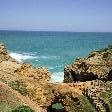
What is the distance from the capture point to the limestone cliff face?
129ft

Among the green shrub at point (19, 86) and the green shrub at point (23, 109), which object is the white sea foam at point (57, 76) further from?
the green shrub at point (23, 109)

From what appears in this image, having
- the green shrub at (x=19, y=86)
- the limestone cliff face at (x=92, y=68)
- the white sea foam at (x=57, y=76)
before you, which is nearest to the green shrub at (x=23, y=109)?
the green shrub at (x=19, y=86)

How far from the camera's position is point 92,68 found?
40.3 meters

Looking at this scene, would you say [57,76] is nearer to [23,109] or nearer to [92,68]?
[92,68]

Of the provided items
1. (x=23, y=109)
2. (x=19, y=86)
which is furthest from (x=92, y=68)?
(x=23, y=109)

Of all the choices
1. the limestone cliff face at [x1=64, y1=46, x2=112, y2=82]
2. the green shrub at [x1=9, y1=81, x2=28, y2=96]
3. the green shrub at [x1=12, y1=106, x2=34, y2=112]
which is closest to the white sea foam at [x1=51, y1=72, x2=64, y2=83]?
the limestone cliff face at [x1=64, y1=46, x2=112, y2=82]

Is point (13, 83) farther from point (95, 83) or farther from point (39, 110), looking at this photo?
point (95, 83)

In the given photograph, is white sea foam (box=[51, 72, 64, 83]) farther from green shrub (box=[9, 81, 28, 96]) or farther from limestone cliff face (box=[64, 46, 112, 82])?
green shrub (box=[9, 81, 28, 96])

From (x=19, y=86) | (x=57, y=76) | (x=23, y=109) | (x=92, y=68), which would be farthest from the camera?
(x=57, y=76)

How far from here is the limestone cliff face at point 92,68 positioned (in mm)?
39406

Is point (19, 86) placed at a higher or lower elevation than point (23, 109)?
A: higher

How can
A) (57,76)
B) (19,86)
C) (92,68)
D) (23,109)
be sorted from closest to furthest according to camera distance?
1. (23,109)
2. (19,86)
3. (92,68)
4. (57,76)

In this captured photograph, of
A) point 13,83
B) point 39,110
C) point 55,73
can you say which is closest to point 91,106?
point 39,110

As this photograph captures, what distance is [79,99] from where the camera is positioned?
32406 mm
